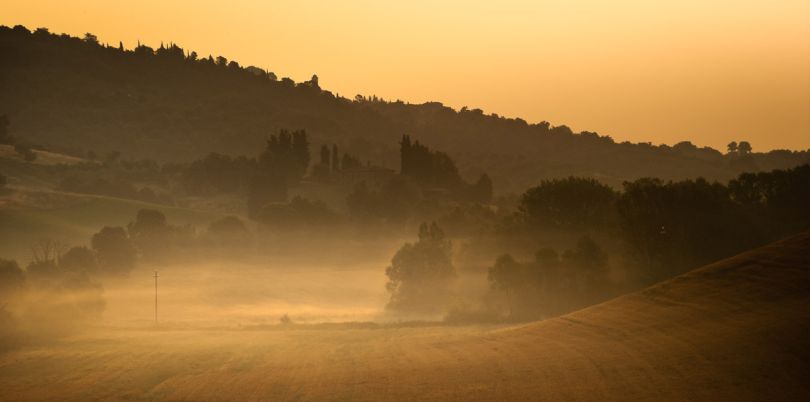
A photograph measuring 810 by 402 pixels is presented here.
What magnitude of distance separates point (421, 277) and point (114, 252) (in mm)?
42132

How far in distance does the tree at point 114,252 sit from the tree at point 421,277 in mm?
36693

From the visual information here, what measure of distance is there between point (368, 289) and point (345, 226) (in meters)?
42.0

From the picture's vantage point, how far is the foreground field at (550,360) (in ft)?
A: 117

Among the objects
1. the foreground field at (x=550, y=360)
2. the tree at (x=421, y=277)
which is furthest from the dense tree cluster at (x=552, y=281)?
the foreground field at (x=550, y=360)

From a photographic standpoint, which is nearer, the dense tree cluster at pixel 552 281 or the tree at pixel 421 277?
the dense tree cluster at pixel 552 281

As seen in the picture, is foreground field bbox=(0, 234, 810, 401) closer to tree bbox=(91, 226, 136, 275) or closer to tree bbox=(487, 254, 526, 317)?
tree bbox=(487, 254, 526, 317)

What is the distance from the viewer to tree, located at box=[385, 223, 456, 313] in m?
99.4

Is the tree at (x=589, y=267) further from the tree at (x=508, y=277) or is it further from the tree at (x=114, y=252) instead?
the tree at (x=114, y=252)

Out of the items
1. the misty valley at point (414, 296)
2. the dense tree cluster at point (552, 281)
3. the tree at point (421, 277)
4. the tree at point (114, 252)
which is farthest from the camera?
the tree at point (114, 252)

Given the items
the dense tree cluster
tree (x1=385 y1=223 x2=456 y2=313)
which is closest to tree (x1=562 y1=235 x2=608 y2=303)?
the dense tree cluster

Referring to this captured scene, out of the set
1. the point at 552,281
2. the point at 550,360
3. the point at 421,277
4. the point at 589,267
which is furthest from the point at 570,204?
the point at 550,360

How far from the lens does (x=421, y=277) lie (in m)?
101

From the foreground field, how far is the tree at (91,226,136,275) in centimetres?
6191

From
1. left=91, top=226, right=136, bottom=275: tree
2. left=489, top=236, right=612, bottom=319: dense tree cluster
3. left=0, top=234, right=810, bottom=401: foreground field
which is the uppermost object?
left=91, top=226, right=136, bottom=275: tree
